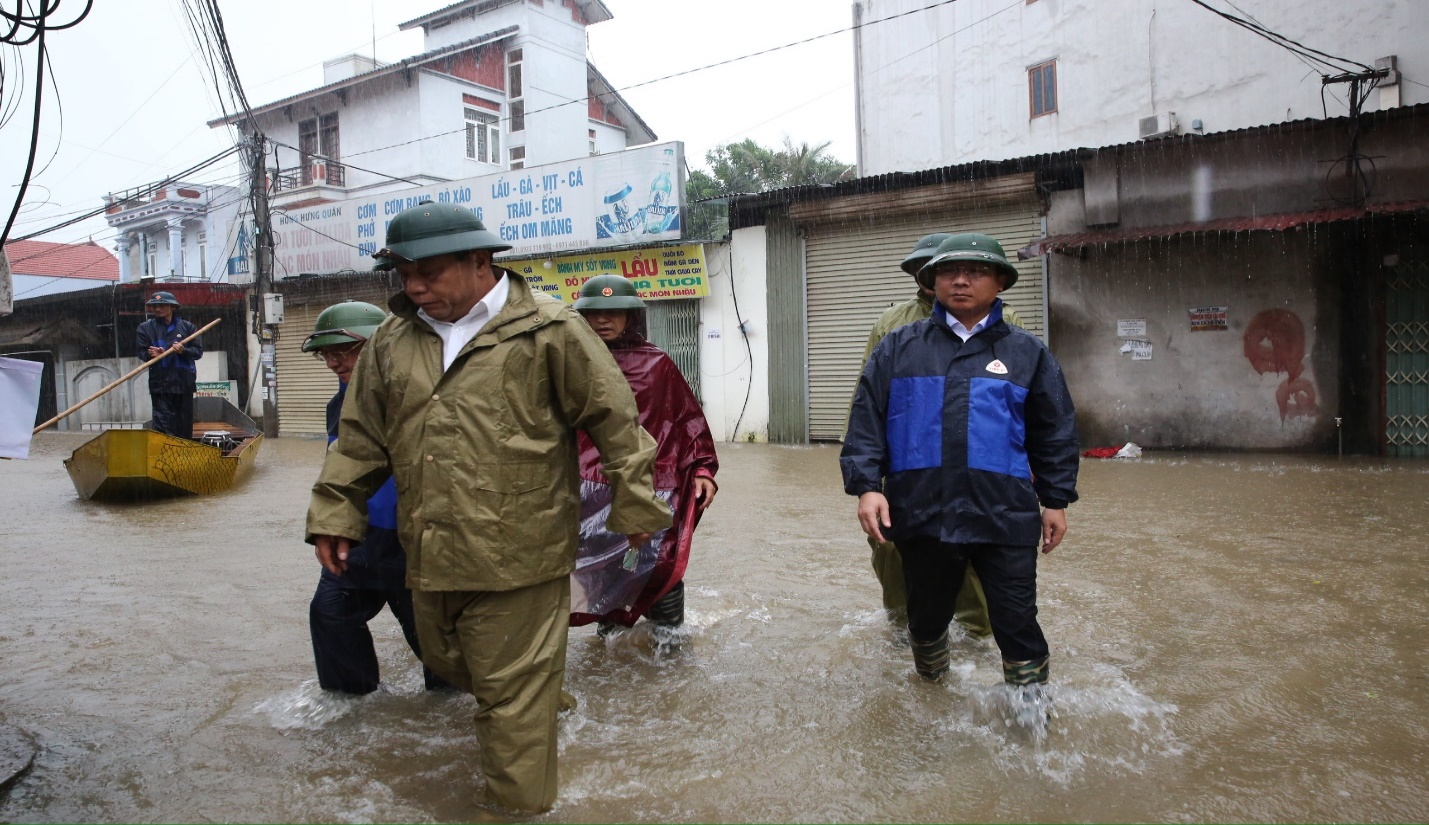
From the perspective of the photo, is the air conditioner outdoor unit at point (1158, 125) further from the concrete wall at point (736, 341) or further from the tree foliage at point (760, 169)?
the tree foliage at point (760, 169)

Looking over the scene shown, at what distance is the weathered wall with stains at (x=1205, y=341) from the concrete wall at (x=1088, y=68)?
607 centimetres

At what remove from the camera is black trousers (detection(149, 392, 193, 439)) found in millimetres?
10203

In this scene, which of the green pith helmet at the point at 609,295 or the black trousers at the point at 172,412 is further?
the black trousers at the point at 172,412

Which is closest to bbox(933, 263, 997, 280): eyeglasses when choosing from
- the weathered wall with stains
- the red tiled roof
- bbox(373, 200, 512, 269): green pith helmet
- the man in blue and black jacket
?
the man in blue and black jacket

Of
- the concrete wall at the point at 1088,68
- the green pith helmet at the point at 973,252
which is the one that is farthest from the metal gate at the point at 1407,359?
the green pith helmet at the point at 973,252

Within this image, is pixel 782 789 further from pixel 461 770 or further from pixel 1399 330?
pixel 1399 330

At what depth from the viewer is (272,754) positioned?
3.23 metres

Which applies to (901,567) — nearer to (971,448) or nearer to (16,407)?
(971,448)

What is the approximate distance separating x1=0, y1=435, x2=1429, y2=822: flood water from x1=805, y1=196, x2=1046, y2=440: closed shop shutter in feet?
25.7

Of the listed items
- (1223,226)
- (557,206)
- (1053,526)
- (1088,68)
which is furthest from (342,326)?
(1088,68)

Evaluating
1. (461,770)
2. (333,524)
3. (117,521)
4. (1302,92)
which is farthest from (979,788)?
(1302,92)

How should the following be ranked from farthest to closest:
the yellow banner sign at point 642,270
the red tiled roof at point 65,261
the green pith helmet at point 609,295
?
the red tiled roof at point 65,261, the yellow banner sign at point 642,270, the green pith helmet at point 609,295

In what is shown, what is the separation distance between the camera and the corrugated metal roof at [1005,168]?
10.8 metres

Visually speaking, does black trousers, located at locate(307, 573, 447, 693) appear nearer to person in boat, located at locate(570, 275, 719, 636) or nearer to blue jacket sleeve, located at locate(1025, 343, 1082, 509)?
person in boat, located at locate(570, 275, 719, 636)
